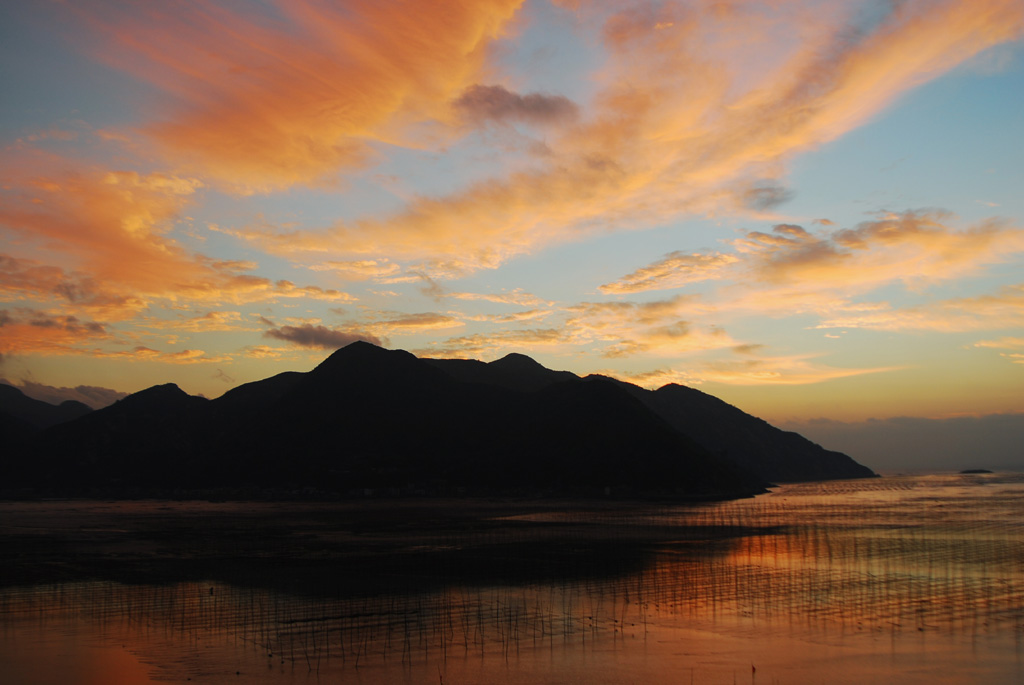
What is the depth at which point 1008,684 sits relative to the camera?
988 inches

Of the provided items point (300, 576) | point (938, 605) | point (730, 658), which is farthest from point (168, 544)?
point (938, 605)

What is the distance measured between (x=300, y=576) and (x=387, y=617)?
53.3 ft

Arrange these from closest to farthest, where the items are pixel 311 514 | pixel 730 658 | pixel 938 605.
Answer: pixel 730 658
pixel 938 605
pixel 311 514

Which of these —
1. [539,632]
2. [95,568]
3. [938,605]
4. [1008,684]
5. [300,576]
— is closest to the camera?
[1008,684]

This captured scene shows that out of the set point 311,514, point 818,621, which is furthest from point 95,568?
point 311,514

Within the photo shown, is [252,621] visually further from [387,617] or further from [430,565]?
[430,565]

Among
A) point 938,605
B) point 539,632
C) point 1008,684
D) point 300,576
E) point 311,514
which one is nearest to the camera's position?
point 1008,684

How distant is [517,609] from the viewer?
37.8 metres

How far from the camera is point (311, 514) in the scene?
120m

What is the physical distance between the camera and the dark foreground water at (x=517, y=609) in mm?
27281

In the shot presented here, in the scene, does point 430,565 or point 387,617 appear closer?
point 387,617

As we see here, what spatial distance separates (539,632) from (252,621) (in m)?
14.6

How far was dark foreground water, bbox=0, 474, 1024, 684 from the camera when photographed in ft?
89.5

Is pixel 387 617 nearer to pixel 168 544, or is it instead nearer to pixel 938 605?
pixel 938 605
